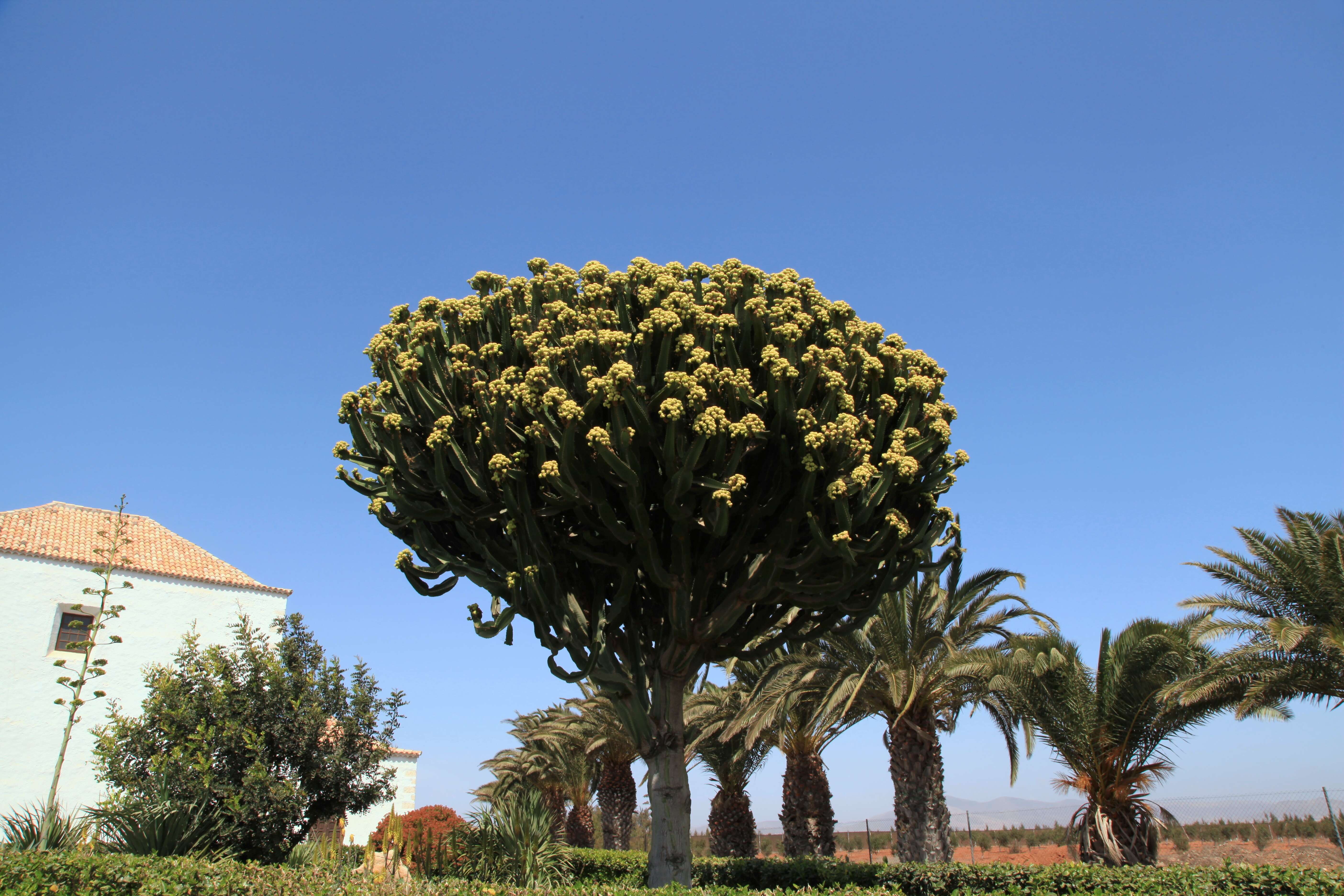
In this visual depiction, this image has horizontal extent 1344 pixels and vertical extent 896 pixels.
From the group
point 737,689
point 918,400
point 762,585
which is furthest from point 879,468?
point 737,689

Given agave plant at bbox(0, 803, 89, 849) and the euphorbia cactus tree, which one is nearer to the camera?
the euphorbia cactus tree

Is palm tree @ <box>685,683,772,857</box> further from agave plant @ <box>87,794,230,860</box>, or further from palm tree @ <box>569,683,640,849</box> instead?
agave plant @ <box>87,794,230,860</box>

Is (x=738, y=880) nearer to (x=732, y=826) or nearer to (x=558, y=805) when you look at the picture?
(x=732, y=826)

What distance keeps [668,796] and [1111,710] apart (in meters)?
9.73

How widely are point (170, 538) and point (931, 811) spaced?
23.9 metres

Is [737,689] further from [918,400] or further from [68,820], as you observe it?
[68,820]

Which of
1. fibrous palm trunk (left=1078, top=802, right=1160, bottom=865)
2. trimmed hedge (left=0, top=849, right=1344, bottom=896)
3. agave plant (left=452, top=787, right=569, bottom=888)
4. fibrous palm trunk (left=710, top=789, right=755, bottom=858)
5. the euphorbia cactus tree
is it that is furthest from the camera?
fibrous palm trunk (left=710, top=789, right=755, bottom=858)

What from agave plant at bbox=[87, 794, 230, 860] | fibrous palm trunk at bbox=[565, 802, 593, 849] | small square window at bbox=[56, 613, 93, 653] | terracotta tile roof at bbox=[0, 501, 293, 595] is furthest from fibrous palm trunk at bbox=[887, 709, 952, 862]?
small square window at bbox=[56, 613, 93, 653]

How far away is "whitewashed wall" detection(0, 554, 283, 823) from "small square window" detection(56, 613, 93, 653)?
0.47 feet

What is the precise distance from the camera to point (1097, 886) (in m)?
11.2

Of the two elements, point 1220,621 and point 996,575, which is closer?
point 1220,621

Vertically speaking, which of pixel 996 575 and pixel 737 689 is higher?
pixel 996 575

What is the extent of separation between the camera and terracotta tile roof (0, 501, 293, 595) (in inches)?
917

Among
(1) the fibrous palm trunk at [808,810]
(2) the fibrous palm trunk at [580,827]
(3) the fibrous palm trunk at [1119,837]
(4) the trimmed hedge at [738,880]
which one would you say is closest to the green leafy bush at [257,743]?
(4) the trimmed hedge at [738,880]
